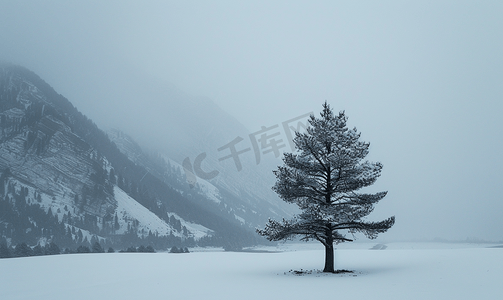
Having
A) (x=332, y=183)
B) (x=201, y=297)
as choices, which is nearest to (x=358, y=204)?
(x=332, y=183)

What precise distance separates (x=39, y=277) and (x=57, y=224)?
19305 cm

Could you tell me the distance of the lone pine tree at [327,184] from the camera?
2616cm

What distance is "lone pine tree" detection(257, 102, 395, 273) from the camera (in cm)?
2616

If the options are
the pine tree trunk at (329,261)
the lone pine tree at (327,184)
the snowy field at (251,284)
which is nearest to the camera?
the snowy field at (251,284)

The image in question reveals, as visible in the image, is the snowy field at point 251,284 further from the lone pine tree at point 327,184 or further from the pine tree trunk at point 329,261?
the lone pine tree at point 327,184

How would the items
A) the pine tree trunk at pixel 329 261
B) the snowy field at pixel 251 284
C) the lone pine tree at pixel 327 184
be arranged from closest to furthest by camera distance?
the snowy field at pixel 251 284, the lone pine tree at pixel 327 184, the pine tree trunk at pixel 329 261

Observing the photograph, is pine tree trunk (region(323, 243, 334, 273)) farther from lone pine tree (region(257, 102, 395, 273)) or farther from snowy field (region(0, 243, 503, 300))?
snowy field (region(0, 243, 503, 300))

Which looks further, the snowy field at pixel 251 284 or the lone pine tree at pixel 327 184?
the lone pine tree at pixel 327 184

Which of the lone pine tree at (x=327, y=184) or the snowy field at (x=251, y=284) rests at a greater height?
the lone pine tree at (x=327, y=184)

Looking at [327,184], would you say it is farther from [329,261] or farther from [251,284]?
[251,284]

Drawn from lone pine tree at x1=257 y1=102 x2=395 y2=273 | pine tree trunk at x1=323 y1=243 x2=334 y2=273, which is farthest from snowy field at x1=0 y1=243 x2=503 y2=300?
lone pine tree at x1=257 y1=102 x2=395 y2=273

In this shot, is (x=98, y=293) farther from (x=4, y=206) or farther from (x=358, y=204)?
(x=4, y=206)

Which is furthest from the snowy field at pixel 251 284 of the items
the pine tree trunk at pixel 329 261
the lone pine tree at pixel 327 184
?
the lone pine tree at pixel 327 184

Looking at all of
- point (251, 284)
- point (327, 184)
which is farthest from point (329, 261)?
point (251, 284)
